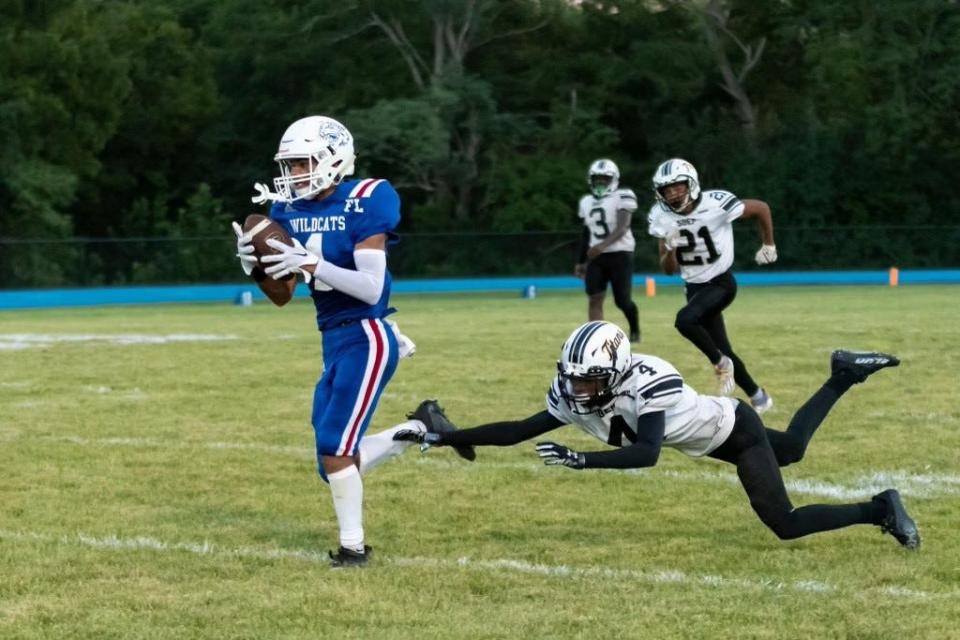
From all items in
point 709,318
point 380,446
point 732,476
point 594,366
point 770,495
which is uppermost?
point 594,366

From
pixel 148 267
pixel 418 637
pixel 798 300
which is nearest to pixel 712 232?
pixel 418 637

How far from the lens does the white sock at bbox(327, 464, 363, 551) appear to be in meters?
5.30

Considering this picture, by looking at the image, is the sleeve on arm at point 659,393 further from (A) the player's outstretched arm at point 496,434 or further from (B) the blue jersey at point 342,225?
(B) the blue jersey at point 342,225

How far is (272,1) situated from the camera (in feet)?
133

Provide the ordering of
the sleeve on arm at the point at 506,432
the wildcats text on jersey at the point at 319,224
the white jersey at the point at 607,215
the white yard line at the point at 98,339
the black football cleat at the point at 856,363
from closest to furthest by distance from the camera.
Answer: the wildcats text on jersey at the point at 319,224
the sleeve on arm at the point at 506,432
the black football cleat at the point at 856,363
the white jersey at the point at 607,215
the white yard line at the point at 98,339

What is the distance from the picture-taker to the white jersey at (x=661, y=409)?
522 cm

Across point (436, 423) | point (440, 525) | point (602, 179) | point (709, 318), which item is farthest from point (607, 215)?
point (436, 423)

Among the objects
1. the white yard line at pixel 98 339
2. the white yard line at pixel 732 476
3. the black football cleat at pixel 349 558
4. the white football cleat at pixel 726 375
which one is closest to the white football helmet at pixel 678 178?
the white football cleat at pixel 726 375

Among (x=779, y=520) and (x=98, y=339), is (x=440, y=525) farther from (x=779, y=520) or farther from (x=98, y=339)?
(x=98, y=339)

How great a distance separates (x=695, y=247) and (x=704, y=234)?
0.11 m

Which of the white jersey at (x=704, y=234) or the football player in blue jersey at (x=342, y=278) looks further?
the white jersey at (x=704, y=234)

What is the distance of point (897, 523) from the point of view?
5.37m

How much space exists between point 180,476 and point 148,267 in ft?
81.9

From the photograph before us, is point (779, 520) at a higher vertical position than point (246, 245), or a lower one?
lower
